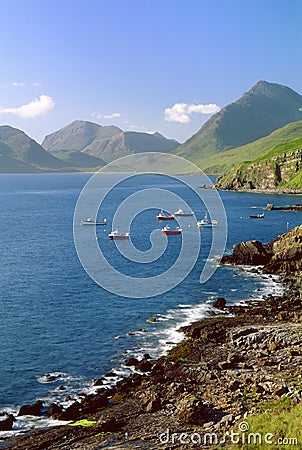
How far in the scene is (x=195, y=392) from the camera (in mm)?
39781

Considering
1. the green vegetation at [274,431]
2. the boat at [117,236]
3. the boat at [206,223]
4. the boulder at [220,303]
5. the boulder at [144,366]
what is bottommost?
the boulder at [144,366]

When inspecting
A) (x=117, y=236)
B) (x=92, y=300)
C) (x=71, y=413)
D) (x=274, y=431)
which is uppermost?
(x=117, y=236)

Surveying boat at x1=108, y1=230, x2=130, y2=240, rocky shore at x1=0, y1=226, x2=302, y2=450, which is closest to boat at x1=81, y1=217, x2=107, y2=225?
boat at x1=108, y1=230, x2=130, y2=240

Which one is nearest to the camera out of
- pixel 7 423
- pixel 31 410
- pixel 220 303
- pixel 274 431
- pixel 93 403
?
pixel 274 431

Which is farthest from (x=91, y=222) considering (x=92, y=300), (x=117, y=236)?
(x=92, y=300)

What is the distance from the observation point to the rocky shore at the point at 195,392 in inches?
1289

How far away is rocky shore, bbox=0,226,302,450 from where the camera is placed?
32750mm

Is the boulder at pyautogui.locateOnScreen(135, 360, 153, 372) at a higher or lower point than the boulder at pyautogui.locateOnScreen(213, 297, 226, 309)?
lower

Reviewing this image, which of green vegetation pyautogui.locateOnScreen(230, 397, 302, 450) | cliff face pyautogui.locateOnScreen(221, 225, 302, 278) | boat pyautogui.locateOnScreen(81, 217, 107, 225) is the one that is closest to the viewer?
green vegetation pyautogui.locateOnScreen(230, 397, 302, 450)

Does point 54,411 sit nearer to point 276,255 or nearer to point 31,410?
point 31,410

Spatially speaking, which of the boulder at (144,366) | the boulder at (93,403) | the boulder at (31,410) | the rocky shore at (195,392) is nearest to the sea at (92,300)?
the boulder at (31,410)

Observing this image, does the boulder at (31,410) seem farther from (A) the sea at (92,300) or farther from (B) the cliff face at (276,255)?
(B) the cliff face at (276,255)

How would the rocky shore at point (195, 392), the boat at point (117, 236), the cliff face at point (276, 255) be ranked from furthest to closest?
the boat at point (117, 236)
the cliff face at point (276, 255)
the rocky shore at point (195, 392)

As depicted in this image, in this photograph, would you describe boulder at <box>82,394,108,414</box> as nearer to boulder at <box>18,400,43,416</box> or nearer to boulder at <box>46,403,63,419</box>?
boulder at <box>46,403,63,419</box>
